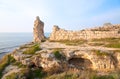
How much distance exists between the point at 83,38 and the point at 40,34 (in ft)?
46.4

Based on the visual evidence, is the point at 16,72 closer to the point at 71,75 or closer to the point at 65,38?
the point at 71,75

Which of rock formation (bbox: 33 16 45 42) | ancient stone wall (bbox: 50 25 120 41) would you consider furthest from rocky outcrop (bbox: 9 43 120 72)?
rock formation (bbox: 33 16 45 42)

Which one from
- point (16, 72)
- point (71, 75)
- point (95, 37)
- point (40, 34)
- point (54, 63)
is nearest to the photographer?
point (71, 75)

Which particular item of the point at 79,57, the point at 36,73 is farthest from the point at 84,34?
the point at 36,73

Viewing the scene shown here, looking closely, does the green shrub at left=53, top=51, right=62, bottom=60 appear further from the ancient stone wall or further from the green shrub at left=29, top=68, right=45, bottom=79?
the ancient stone wall

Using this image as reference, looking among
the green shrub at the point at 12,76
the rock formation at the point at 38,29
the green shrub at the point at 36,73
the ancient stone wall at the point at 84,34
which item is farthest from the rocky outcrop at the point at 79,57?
the rock formation at the point at 38,29

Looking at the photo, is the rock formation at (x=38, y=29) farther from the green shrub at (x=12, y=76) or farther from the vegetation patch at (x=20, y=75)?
the green shrub at (x=12, y=76)

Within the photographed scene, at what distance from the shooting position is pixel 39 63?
28969 millimetres

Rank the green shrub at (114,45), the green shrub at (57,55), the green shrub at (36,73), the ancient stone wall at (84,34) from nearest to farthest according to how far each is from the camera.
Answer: the green shrub at (36,73) < the green shrub at (57,55) < the green shrub at (114,45) < the ancient stone wall at (84,34)

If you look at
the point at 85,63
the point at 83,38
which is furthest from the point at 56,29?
the point at 85,63

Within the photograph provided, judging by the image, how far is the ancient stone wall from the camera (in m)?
38.7

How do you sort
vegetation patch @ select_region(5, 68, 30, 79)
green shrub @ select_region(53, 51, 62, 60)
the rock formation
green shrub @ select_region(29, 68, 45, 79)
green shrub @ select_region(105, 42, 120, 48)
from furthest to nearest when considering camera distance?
the rock formation
green shrub @ select_region(105, 42, 120, 48)
green shrub @ select_region(53, 51, 62, 60)
green shrub @ select_region(29, 68, 45, 79)
vegetation patch @ select_region(5, 68, 30, 79)

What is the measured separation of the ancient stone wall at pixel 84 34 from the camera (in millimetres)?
38656

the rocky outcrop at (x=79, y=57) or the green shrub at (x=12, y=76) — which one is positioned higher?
the rocky outcrop at (x=79, y=57)
